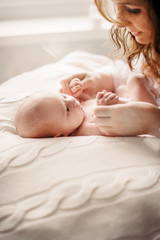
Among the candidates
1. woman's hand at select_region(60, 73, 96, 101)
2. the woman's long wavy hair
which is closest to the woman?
the woman's long wavy hair

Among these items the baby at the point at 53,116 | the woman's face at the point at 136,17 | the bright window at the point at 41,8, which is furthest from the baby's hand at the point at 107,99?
the bright window at the point at 41,8

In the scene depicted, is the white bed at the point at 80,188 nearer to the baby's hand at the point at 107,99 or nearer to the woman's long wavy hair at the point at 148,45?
the baby's hand at the point at 107,99

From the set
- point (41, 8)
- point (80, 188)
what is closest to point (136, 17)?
point (80, 188)

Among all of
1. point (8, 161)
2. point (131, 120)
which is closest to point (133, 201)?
point (131, 120)

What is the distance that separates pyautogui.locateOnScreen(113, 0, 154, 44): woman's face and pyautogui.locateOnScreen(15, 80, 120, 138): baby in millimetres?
240

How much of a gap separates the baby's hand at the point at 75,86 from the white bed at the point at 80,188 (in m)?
0.32

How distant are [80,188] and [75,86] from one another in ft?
1.72

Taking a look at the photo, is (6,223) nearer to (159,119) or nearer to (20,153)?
(20,153)

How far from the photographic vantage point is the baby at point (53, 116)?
Answer: 3.05ft

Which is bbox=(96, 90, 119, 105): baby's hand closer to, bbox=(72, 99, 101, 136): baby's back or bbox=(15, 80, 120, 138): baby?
bbox=(15, 80, 120, 138): baby

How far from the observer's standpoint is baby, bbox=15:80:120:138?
3.05ft

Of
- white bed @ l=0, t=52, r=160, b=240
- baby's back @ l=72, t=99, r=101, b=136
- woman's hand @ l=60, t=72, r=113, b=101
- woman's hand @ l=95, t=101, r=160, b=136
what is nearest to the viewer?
white bed @ l=0, t=52, r=160, b=240

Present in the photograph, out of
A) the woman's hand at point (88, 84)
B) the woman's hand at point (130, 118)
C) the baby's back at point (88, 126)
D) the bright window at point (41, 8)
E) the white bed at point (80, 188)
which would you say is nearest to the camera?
the white bed at point (80, 188)

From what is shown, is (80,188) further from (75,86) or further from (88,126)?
(75,86)
